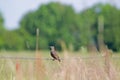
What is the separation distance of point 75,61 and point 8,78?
91 centimetres

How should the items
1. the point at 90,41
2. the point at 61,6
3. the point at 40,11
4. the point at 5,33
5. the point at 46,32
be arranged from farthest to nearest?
the point at 40,11 < the point at 46,32 < the point at 5,33 < the point at 90,41 < the point at 61,6

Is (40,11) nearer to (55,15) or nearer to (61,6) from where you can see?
(55,15)

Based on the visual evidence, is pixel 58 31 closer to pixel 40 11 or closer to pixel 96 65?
pixel 40 11

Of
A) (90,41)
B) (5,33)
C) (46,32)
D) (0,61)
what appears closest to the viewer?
(90,41)

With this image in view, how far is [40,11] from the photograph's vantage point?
68.4 metres

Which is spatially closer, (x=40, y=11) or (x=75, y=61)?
(x=75, y=61)

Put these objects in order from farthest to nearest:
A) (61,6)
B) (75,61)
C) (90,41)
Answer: (75,61)
(90,41)
(61,6)

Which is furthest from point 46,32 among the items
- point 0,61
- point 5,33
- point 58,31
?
point 0,61

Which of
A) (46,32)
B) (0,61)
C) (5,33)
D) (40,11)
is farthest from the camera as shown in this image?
(40,11)

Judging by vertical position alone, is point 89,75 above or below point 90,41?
below

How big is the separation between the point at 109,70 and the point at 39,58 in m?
1.44

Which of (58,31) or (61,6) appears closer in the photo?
(61,6)

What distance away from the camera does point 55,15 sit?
213 ft

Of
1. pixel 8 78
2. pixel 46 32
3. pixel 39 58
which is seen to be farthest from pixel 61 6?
pixel 46 32
